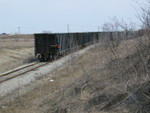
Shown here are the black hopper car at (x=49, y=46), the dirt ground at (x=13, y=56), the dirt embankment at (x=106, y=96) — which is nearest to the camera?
the dirt embankment at (x=106, y=96)

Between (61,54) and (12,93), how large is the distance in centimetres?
1855

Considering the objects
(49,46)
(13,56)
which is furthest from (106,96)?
(13,56)

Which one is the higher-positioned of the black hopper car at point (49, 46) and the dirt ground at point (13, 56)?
the black hopper car at point (49, 46)

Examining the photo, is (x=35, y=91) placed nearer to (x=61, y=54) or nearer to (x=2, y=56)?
(x=61, y=54)

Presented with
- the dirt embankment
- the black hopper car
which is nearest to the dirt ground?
the black hopper car

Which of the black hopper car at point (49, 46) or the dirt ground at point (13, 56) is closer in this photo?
the dirt ground at point (13, 56)

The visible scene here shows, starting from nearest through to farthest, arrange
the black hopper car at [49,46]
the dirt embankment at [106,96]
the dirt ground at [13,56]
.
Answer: the dirt embankment at [106,96]
the dirt ground at [13,56]
the black hopper car at [49,46]

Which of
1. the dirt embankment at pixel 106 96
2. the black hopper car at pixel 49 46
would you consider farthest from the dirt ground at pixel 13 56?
the dirt embankment at pixel 106 96

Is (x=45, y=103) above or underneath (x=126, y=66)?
underneath

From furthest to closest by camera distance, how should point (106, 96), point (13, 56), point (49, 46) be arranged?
1. point (13, 56)
2. point (49, 46)
3. point (106, 96)

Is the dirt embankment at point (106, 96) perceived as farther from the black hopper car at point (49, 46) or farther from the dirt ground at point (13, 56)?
the black hopper car at point (49, 46)

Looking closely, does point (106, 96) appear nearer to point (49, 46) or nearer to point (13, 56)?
point (49, 46)

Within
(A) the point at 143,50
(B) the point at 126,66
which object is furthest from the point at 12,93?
(A) the point at 143,50

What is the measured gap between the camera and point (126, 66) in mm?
10719
